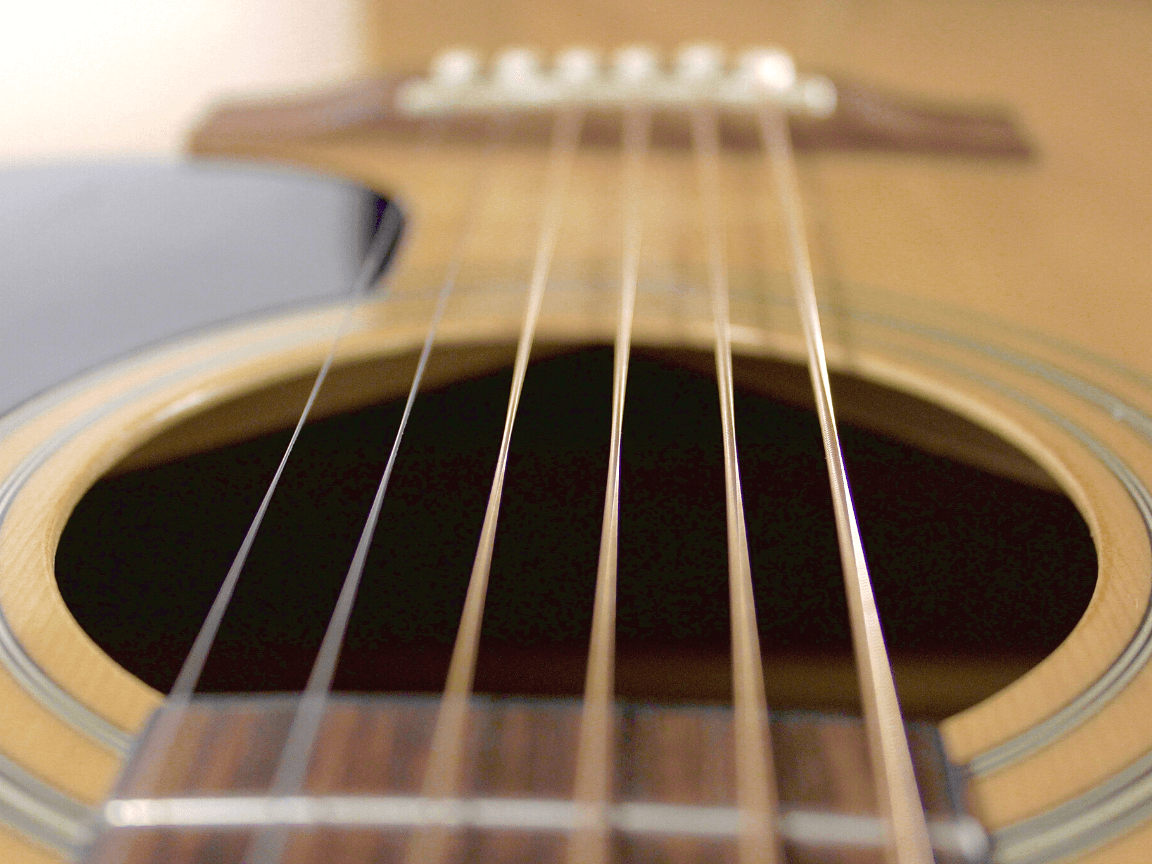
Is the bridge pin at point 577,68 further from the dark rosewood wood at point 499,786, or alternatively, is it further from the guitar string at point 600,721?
the dark rosewood wood at point 499,786

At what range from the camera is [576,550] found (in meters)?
0.53

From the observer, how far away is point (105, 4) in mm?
882

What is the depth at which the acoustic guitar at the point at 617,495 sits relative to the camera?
249 millimetres

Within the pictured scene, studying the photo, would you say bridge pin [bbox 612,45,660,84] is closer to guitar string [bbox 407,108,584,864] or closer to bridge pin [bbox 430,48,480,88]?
bridge pin [bbox 430,48,480,88]

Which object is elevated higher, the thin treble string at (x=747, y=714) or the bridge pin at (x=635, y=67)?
the bridge pin at (x=635, y=67)

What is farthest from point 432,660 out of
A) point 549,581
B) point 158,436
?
point 158,436

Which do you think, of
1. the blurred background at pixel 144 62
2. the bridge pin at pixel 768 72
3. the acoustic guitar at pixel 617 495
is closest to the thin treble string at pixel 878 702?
the acoustic guitar at pixel 617 495

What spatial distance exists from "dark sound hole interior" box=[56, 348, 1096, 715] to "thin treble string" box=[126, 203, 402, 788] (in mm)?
27

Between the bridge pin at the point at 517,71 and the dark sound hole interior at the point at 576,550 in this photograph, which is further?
the bridge pin at the point at 517,71

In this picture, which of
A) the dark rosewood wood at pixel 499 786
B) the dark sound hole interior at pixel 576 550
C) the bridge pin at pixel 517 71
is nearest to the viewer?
the dark rosewood wood at pixel 499 786

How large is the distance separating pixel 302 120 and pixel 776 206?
0.35 metres

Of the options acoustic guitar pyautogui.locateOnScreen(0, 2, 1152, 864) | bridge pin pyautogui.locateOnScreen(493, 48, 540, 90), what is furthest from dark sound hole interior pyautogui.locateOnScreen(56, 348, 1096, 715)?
bridge pin pyautogui.locateOnScreen(493, 48, 540, 90)

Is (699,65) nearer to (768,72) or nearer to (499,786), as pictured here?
(768,72)

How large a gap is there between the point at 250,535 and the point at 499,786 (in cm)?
13
